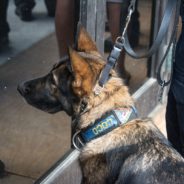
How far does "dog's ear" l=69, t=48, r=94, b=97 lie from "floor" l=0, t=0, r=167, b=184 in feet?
2.63

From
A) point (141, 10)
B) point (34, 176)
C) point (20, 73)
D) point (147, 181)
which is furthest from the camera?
point (141, 10)

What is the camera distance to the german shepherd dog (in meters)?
3.00

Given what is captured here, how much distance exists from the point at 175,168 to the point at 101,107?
539mm

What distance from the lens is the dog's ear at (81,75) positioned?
2896 mm

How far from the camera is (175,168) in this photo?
3.00m

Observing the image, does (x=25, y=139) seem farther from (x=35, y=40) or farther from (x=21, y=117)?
(x=35, y=40)

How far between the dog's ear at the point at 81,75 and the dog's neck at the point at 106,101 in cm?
6

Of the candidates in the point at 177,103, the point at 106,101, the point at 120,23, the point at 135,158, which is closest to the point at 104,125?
the point at 106,101

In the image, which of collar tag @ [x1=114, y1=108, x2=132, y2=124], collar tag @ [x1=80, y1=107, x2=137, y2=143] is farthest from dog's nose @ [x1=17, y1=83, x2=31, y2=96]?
collar tag @ [x1=114, y1=108, x2=132, y2=124]

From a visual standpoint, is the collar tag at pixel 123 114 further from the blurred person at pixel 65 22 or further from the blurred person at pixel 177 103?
the blurred person at pixel 65 22

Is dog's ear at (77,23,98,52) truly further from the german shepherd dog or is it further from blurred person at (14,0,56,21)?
blurred person at (14,0,56,21)

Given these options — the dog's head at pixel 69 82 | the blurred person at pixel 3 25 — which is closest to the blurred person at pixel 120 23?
the blurred person at pixel 3 25

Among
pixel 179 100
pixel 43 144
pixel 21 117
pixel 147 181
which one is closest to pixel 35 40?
pixel 21 117

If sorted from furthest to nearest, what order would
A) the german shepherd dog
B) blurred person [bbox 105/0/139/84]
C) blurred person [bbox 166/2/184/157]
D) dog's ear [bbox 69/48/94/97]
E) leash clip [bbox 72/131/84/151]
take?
blurred person [bbox 105/0/139/84]
blurred person [bbox 166/2/184/157]
leash clip [bbox 72/131/84/151]
the german shepherd dog
dog's ear [bbox 69/48/94/97]
